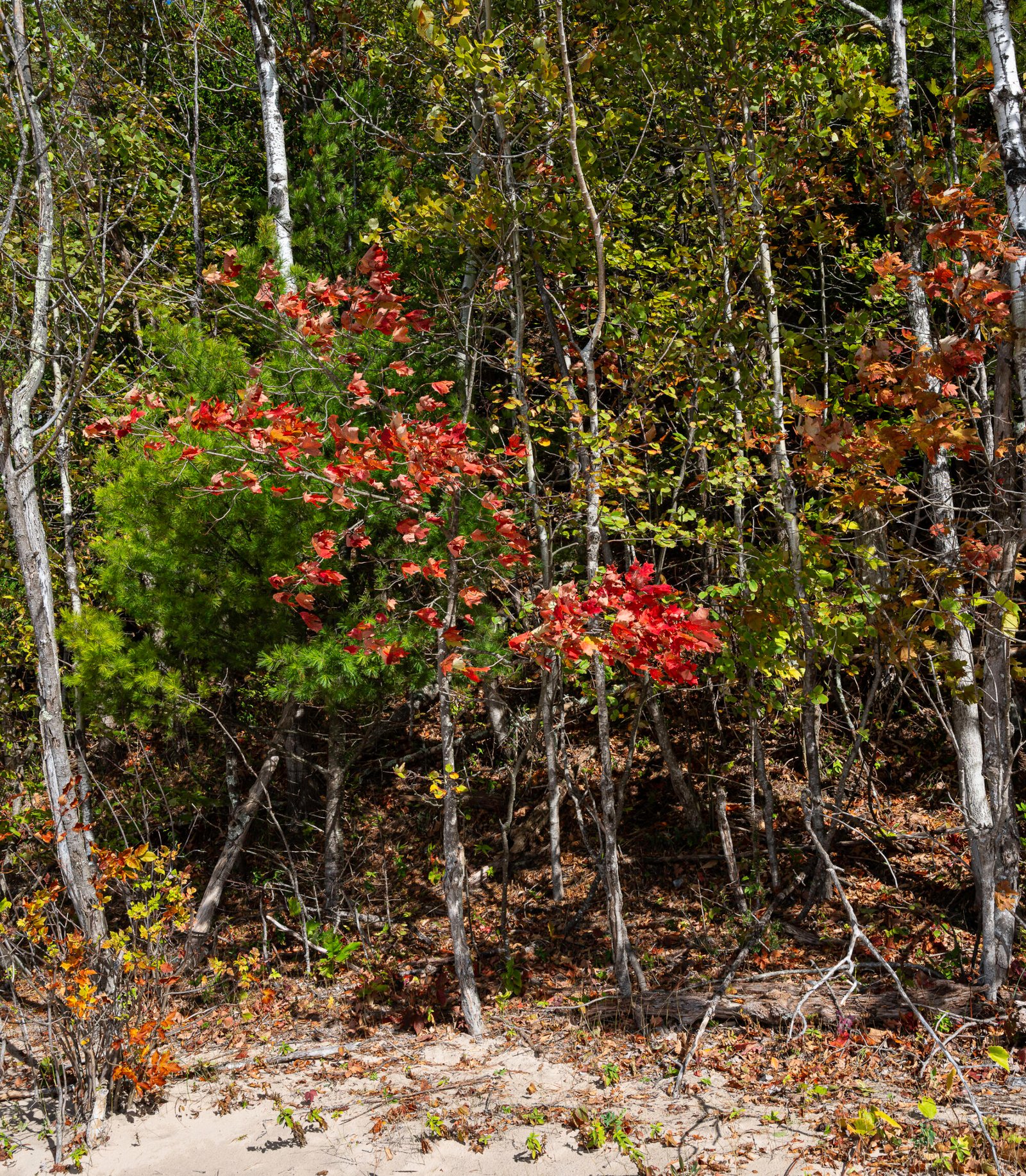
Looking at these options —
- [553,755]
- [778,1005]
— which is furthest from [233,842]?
[778,1005]

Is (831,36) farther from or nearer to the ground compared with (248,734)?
farther from the ground

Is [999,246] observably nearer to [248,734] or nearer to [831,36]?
[831,36]

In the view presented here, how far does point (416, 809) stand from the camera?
7625mm

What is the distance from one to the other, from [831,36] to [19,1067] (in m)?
8.09

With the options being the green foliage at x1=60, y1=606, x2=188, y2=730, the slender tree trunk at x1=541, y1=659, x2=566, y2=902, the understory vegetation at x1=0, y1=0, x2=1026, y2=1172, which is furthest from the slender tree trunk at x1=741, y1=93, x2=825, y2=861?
the green foliage at x1=60, y1=606, x2=188, y2=730

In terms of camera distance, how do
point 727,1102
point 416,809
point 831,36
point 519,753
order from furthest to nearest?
point 416,809, point 831,36, point 519,753, point 727,1102

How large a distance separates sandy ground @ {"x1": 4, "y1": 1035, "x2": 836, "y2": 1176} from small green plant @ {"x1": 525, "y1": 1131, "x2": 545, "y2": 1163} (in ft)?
0.10

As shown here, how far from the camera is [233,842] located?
617cm

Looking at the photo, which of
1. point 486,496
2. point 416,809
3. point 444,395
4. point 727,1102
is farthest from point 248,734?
point 727,1102

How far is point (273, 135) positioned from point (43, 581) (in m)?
4.09

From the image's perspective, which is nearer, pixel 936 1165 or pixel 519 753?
pixel 936 1165

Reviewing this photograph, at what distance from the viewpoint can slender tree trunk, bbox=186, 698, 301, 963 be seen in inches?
238

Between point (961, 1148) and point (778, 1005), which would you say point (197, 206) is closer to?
point (778, 1005)

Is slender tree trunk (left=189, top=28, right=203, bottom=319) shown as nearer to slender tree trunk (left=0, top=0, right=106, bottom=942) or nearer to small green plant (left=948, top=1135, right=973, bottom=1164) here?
slender tree trunk (left=0, top=0, right=106, bottom=942)
